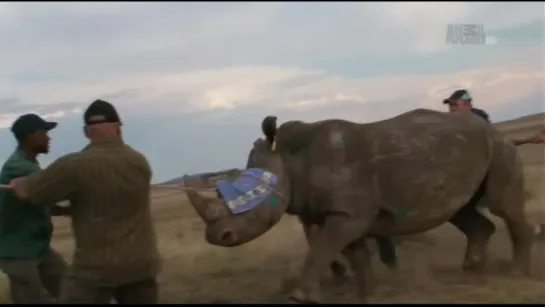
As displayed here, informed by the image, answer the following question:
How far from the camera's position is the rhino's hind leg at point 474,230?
7836 millimetres

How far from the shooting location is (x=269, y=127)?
645 centimetres

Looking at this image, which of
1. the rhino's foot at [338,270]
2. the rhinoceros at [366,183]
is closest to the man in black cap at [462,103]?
the rhinoceros at [366,183]

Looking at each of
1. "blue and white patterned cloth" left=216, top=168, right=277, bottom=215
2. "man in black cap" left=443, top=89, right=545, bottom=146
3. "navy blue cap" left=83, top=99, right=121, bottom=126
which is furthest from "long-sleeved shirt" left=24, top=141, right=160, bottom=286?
"man in black cap" left=443, top=89, right=545, bottom=146

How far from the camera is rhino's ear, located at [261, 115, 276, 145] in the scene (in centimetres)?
646

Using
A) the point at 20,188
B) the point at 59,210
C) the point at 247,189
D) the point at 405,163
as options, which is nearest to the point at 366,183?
the point at 405,163

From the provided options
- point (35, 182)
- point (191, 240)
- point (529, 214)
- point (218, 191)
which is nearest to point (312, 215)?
point (218, 191)

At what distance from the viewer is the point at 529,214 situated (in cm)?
1002

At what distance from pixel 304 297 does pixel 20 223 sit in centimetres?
209

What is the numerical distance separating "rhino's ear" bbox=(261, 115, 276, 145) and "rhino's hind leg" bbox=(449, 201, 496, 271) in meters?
2.43

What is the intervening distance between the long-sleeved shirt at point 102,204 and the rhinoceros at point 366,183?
117 centimetres

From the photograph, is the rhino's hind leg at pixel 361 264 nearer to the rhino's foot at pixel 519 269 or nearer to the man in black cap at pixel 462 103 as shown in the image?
the rhino's foot at pixel 519 269

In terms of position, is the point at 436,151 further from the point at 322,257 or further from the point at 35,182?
the point at 35,182

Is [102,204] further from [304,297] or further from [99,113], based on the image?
[304,297]

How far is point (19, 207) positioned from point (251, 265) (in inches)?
138
